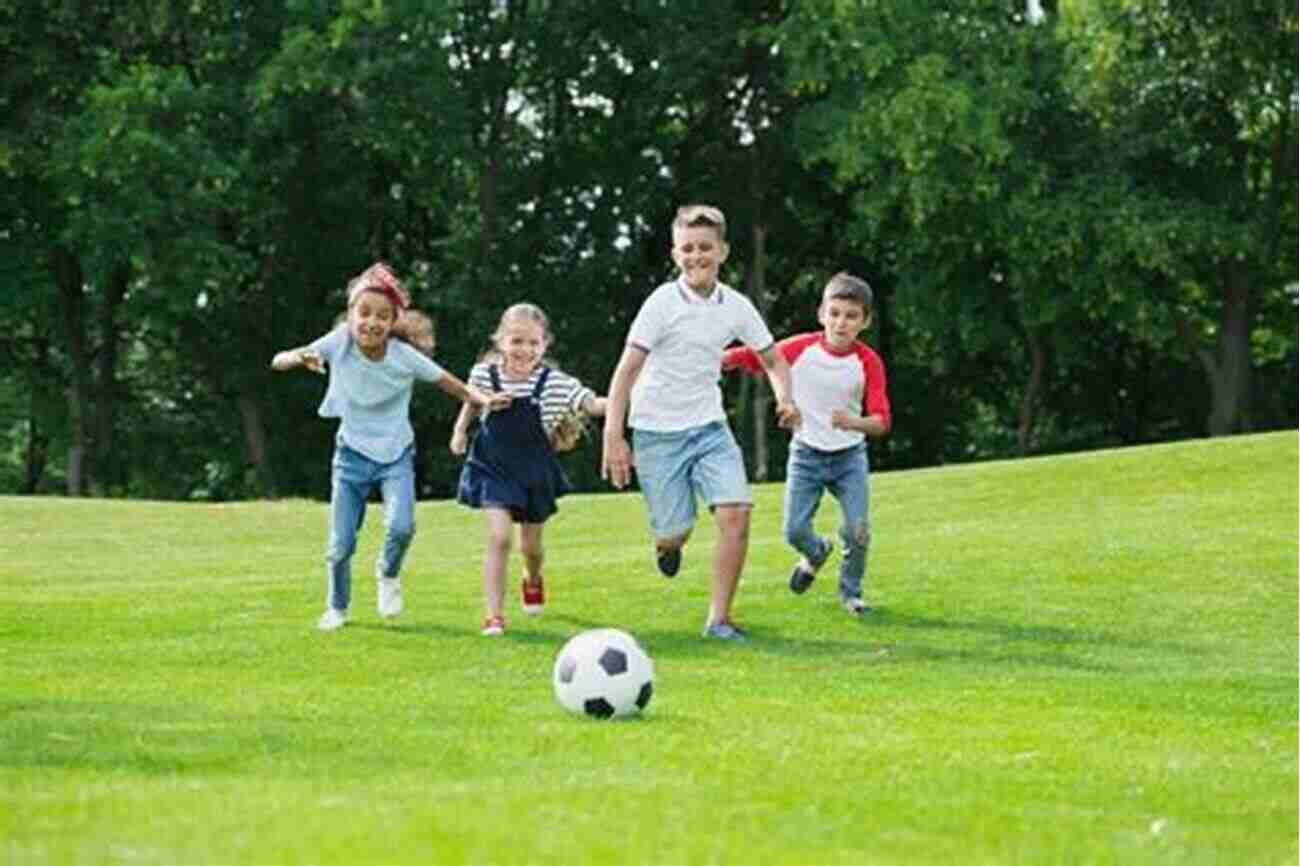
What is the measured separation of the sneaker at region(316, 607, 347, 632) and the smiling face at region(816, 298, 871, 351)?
124 inches

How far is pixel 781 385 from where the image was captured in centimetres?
1391

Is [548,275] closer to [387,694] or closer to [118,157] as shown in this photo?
[118,157]

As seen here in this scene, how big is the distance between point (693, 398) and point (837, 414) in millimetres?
1200

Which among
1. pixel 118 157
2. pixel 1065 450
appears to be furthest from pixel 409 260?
pixel 1065 450

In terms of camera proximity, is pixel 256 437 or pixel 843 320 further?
pixel 256 437

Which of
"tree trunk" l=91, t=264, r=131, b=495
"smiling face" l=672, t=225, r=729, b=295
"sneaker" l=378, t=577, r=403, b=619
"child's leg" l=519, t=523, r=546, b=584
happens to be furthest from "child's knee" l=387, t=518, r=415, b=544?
"tree trunk" l=91, t=264, r=131, b=495

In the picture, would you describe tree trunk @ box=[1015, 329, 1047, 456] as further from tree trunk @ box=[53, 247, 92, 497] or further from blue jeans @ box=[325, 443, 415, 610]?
blue jeans @ box=[325, 443, 415, 610]

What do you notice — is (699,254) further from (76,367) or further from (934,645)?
(76,367)

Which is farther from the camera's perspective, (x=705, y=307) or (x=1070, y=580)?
(x=1070, y=580)

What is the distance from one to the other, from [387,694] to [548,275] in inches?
1483

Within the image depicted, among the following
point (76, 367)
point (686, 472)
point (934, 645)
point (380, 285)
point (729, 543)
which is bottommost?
point (934, 645)

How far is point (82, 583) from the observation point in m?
17.9

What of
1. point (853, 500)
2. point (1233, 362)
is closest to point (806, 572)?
point (853, 500)

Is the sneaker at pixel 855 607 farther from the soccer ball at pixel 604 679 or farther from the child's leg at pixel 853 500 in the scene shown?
the soccer ball at pixel 604 679
